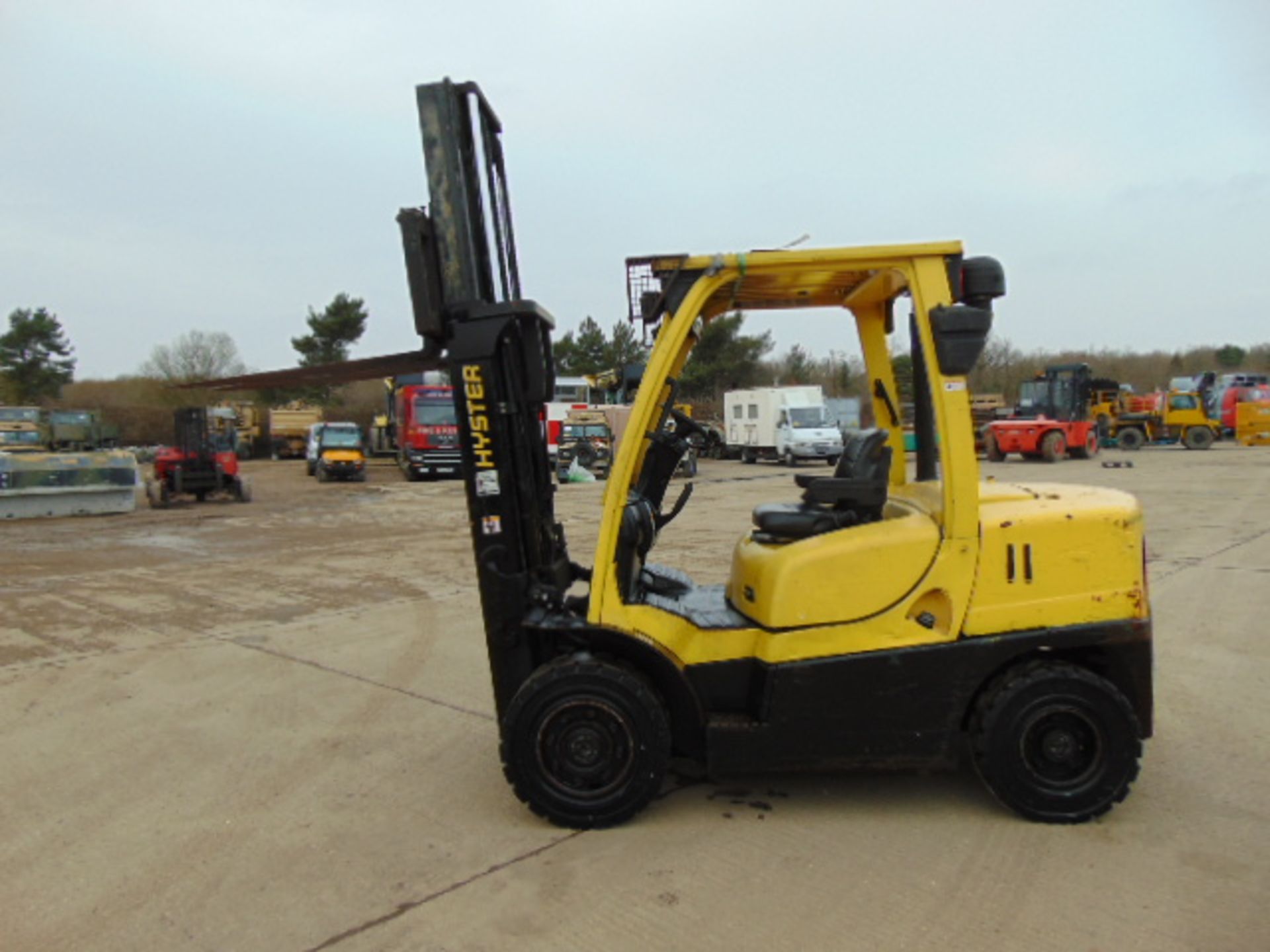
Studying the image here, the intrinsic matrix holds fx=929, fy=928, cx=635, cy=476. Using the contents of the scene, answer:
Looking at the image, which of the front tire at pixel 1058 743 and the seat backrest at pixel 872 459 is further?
the seat backrest at pixel 872 459

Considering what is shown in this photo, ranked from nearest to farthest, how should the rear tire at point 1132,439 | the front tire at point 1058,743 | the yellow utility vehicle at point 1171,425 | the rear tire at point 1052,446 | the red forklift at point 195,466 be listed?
the front tire at point 1058,743, the red forklift at point 195,466, the rear tire at point 1052,446, the yellow utility vehicle at point 1171,425, the rear tire at point 1132,439

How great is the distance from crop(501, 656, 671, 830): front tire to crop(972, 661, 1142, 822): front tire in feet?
4.53

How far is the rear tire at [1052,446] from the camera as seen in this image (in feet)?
102

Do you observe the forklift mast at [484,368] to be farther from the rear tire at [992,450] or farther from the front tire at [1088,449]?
the front tire at [1088,449]

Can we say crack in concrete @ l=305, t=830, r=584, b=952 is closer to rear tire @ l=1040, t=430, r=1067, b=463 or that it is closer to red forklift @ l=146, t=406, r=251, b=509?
red forklift @ l=146, t=406, r=251, b=509

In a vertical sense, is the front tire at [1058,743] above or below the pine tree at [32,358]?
below

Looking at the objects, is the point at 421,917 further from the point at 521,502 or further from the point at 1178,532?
the point at 1178,532

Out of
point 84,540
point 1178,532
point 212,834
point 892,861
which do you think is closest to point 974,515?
point 892,861

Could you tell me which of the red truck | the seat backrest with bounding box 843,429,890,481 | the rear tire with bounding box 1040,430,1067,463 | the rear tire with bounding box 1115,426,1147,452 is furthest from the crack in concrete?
the rear tire with bounding box 1115,426,1147,452

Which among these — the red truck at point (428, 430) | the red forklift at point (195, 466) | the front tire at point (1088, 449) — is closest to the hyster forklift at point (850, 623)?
the red forklift at point (195, 466)

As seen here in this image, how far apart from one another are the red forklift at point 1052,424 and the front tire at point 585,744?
30.6 metres

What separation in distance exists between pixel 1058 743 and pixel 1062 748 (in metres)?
0.03

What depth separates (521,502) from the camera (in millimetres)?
4332

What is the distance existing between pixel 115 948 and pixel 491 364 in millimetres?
2599
